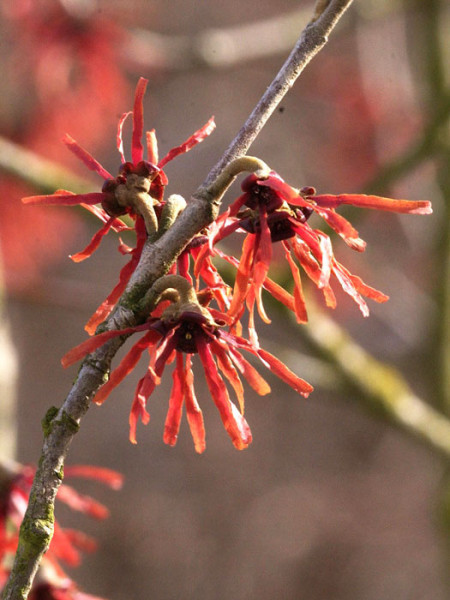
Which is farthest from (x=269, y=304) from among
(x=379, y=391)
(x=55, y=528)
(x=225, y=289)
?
(x=225, y=289)

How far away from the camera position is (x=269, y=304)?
1.60 metres

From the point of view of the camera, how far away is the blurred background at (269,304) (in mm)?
2113

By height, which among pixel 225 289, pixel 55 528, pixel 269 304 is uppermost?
pixel 269 304

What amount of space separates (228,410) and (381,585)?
12.0 feet

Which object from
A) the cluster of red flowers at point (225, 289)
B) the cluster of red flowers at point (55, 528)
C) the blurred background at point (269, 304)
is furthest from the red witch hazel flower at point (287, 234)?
the blurred background at point (269, 304)

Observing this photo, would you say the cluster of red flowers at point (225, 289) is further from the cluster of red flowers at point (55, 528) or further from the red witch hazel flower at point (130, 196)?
the cluster of red flowers at point (55, 528)

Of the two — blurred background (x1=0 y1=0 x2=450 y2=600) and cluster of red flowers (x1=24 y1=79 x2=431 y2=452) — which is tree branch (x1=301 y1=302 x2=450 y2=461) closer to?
blurred background (x1=0 y1=0 x2=450 y2=600)

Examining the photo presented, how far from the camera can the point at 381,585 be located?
382 centimetres

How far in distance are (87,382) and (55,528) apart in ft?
0.97

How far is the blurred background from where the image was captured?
6.93ft

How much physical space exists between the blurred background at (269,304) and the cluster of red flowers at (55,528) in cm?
77

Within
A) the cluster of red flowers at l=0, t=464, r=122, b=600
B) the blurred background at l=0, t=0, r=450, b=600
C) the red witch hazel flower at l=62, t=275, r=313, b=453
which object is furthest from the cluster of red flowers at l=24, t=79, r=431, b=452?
the blurred background at l=0, t=0, r=450, b=600

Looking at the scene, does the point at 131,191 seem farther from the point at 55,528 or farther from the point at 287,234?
the point at 55,528

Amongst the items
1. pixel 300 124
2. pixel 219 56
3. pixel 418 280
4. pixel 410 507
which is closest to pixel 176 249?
pixel 219 56
